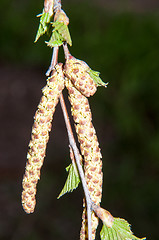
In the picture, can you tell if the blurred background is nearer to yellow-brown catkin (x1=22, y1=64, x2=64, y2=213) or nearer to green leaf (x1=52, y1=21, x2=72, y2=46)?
yellow-brown catkin (x1=22, y1=64, x2=64, y2=213)

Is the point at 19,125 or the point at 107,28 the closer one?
the point at 19,125

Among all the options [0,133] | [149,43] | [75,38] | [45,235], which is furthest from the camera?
[75,38]

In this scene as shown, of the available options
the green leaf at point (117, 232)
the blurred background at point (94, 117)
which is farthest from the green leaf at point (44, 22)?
the blurred background at point (94, 117)

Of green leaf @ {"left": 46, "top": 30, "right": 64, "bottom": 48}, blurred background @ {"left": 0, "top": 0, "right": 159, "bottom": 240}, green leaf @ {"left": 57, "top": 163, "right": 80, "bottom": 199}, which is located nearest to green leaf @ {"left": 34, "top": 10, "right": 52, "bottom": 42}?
green leaf @ {"left": 46, "top": 30, "right": 64, "bottom": 48}

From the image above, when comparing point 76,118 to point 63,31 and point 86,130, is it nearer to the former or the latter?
point 86,130

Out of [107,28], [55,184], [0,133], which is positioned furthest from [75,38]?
[55,184]

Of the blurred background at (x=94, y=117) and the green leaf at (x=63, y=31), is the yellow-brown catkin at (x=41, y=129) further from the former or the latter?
the blurred background at (x=94, y=117)

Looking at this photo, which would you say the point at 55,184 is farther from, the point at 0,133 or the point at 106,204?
the point at 0,133
